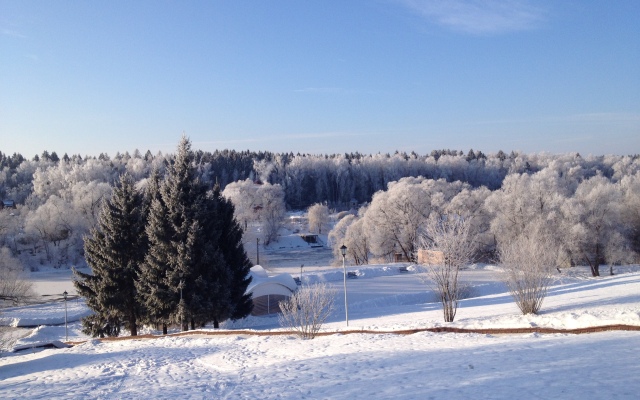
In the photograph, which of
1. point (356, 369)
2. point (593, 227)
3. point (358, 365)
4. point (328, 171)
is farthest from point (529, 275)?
point (328, 171)

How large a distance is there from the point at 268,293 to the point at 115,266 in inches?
384

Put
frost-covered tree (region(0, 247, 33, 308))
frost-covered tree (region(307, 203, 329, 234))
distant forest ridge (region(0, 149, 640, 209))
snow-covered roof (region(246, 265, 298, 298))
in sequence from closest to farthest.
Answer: snow-covered roof (region(246, 265, 298, 298)) → frost-covered tree (region(0, 247, 33, 308)) → frost-covered tree (region(307, 203, 329, 234)) → distant forest ridge (region(0, 149, 640, 209))

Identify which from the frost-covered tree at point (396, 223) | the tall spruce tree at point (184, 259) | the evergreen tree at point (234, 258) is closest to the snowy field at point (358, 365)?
the tall spruce tree at point (184, 259)

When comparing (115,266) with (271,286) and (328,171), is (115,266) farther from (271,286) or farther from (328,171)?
(328,171)

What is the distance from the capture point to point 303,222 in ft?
312

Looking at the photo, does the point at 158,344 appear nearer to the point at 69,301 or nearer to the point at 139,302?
the point at 139,302

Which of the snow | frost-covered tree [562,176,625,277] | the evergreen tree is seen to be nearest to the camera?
the snow

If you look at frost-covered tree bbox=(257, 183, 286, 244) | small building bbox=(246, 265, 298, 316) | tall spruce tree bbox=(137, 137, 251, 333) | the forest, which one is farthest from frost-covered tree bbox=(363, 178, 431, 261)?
tall spruce tree bbox=(137, 137, 251, 333)

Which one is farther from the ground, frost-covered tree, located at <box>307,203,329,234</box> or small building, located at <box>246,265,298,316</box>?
frost-covered tree, located at <box>307,203,329,234</box>

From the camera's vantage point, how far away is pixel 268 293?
29.2m

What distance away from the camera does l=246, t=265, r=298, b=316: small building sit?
2880 cm

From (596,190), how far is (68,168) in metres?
103

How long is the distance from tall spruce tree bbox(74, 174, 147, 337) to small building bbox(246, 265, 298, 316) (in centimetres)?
772

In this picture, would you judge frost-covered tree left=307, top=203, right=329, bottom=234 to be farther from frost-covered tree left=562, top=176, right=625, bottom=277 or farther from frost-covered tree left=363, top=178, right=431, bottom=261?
frost-covered tree left=562, top=176, right=625, bottom=277
